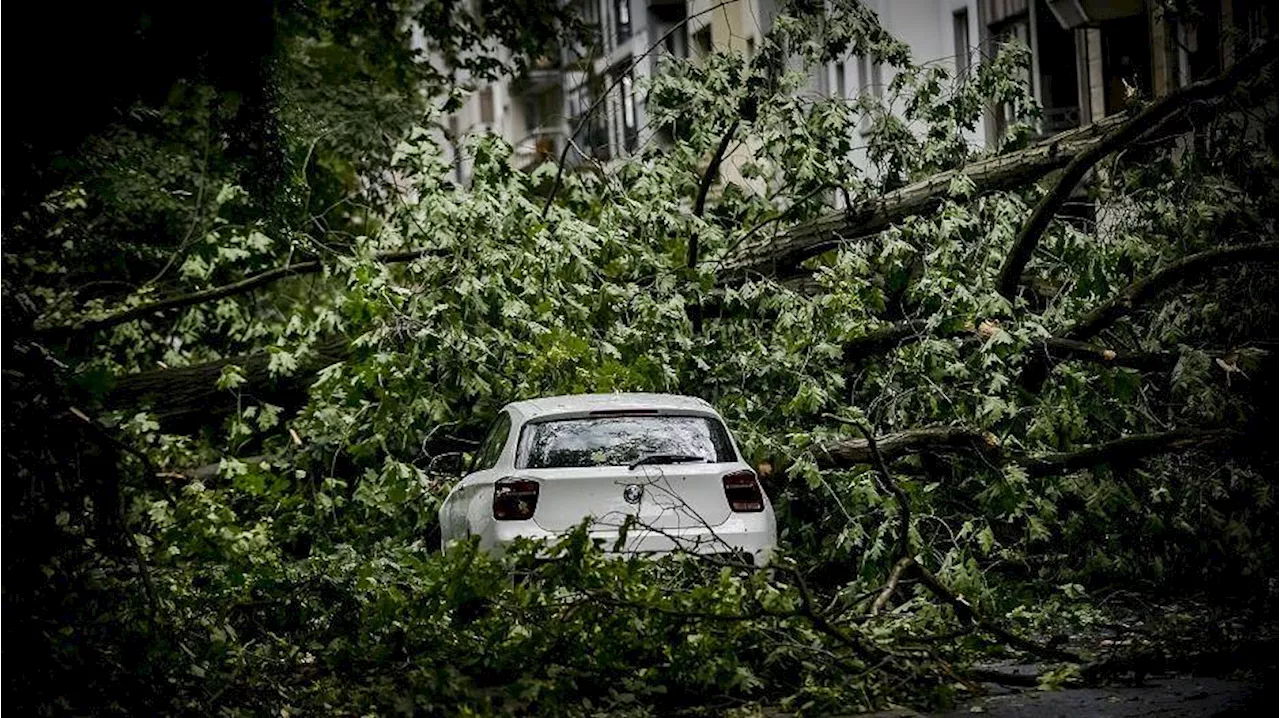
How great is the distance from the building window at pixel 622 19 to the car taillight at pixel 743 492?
1391 inches

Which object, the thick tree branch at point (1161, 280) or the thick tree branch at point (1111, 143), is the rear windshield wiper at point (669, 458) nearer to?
the thick tree branch at point (1161, 280)

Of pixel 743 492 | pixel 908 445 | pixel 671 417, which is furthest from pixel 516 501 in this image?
pixel 908 445

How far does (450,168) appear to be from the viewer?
627 inches

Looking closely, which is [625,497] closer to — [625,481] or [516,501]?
[625,481]

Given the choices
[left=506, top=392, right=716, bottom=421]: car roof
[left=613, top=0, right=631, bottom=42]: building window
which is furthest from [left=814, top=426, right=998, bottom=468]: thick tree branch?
[left=613, top=0, right=631, bottom=42]: building window

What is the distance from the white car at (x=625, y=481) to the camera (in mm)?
10734

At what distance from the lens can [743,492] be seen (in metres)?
11.0

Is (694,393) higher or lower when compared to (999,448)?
higher

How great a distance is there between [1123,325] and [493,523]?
533cm

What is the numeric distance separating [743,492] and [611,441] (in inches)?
34.8

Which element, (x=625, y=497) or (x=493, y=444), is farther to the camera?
(x=493, y=444)

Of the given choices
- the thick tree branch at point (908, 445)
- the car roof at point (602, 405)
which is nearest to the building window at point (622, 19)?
the thick tree branch at point (908, 445)

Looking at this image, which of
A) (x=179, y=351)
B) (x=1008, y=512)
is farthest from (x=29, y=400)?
(x=179, y=351)

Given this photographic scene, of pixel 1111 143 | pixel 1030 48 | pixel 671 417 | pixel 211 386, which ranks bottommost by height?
pixel 671 417
